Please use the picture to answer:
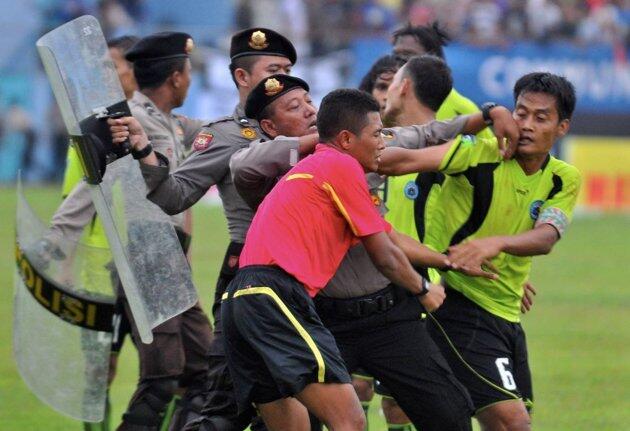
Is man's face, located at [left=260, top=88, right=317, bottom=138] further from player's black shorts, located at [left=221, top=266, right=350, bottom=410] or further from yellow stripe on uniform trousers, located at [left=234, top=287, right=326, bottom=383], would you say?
yellow stripe on uniform trousers, located at [left=234, top=287, right=326, bottom=383]

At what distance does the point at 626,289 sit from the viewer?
18266 mm

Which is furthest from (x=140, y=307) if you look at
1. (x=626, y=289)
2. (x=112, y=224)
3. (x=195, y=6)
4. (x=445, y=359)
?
(x=195, y=6)

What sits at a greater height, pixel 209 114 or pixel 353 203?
pixel 353 203

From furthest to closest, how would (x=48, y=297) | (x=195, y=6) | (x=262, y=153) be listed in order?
(x=195, y=6), (x=48, y=297), (x=262, y=153)

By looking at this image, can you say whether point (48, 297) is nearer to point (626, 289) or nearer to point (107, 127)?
point (107, 127)

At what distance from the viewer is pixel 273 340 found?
Answer: 241 inches

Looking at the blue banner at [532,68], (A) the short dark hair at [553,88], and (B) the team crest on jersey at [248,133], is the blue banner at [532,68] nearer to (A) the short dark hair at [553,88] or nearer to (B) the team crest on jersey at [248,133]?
(A) the short dark hair at [553,88]

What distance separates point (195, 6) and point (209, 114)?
168 inches

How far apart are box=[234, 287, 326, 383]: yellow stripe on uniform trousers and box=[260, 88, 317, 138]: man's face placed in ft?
3.59

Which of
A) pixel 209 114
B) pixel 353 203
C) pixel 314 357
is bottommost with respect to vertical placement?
pixel 209 114

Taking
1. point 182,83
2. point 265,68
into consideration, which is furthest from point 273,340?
point 182,83

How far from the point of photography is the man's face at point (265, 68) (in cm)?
743

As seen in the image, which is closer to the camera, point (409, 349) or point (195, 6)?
point (409, 349)

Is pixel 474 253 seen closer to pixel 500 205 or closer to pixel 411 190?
pixel 500 205
